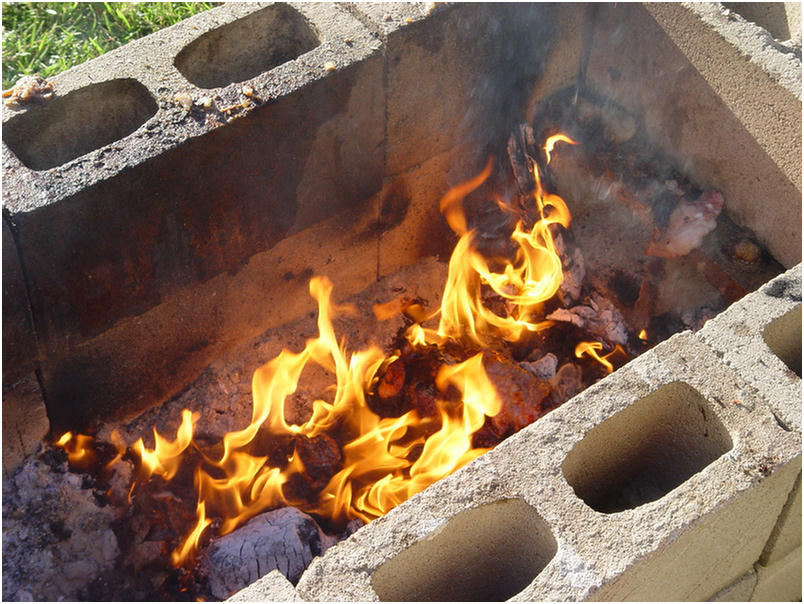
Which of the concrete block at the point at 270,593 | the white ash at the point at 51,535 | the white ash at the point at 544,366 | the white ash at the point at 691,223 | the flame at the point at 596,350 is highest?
the concrete block at the point at 270,593

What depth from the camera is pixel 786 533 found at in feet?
9.54

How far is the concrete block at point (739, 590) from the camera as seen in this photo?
2.96m

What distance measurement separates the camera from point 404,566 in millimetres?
2354

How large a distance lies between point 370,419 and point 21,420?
4.33ft

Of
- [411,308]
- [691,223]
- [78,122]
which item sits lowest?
[411,308]

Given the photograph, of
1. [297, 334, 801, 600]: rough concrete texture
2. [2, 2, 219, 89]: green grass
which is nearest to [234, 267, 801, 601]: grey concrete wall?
[297, 334, 801, 600]: rough concrete texture

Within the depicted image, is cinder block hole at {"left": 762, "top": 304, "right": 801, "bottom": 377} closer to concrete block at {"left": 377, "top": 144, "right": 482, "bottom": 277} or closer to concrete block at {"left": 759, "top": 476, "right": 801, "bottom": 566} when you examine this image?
concrete block at {"left": 759, "top": 476, "right": 801, "bottom": 566}

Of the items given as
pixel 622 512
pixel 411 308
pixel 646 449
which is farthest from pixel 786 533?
pixel 411 308

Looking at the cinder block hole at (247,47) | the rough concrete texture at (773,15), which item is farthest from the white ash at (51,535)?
the rough concrete texture at (773,15)

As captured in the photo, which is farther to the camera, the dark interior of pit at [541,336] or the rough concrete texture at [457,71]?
the rough concrete texture at [457,71]

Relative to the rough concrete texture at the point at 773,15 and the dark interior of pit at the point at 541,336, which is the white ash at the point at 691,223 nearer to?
the dark interior of pit at the point at 541,336

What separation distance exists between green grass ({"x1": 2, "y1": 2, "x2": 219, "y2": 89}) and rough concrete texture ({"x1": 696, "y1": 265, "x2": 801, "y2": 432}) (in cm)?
325

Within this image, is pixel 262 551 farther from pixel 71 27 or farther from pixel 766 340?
pixel 71 27

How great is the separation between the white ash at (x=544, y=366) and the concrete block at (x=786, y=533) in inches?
44.3
